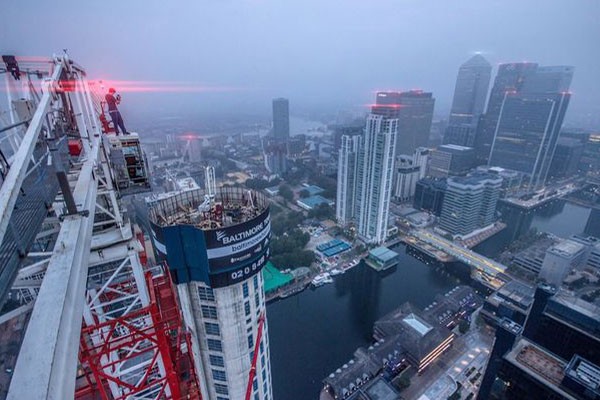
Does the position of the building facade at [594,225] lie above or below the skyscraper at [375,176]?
below

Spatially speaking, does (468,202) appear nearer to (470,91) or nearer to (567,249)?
(567,249)

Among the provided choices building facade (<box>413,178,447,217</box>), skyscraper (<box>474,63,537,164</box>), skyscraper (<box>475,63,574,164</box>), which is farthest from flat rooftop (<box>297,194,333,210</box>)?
skyscraper (<box>475,63,574,164</box>)

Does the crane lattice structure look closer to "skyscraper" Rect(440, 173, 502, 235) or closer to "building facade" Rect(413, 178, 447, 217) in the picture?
"skyscraper" Rect(440, 173, 502, 235)

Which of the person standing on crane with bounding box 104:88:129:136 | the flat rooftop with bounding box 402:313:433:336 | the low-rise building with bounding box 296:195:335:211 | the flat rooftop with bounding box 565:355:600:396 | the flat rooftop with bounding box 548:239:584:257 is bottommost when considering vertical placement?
the low-rise building with bounding box 296:195:335:211

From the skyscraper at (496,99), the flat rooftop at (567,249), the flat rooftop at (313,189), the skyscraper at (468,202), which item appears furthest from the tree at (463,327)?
the skyscraper at (496,99)

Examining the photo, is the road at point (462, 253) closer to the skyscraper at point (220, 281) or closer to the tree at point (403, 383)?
the tree at point (403, 383)

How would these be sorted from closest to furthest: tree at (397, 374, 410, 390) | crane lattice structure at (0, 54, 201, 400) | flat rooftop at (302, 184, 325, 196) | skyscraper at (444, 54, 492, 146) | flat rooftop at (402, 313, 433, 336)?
crane lattice structure at (0, 54, 201, 400)
tree at (397, 374, 410, 390)
flat rooftop at (402, 313, 433, 336)
flat rooftop at (302, 184, 325, 196)
skyscraper at (444, 54, 492, 146)
